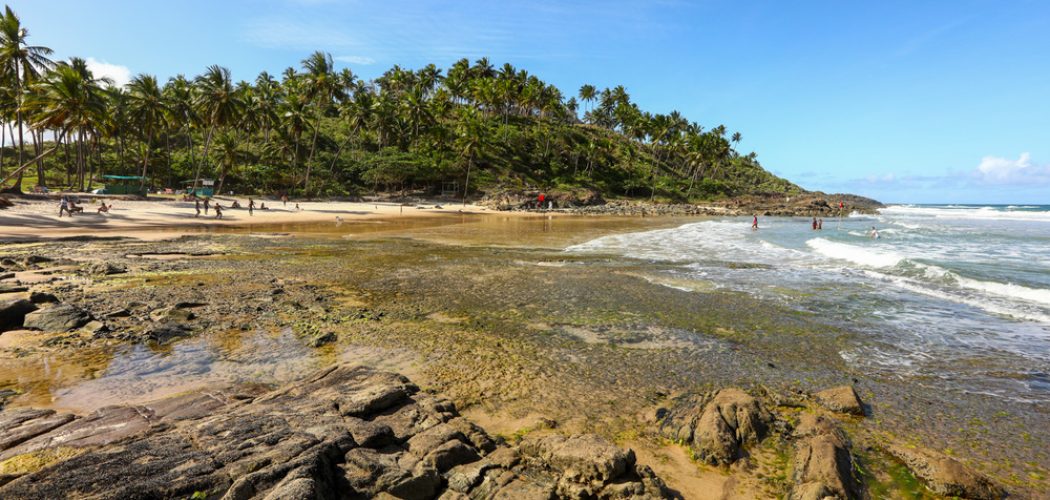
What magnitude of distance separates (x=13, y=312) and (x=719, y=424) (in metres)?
12.6

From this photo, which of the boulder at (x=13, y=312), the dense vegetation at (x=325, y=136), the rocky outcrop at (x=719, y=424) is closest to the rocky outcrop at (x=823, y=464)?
the rocky outcrop at (x=719, y=424)

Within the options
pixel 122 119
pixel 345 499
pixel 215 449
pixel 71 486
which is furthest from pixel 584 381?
pixel 122 119

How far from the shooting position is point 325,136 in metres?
79.6

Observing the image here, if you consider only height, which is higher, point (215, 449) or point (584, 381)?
point (215, 449)

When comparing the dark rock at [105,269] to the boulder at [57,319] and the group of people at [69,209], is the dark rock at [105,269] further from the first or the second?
the group of people at [69,209]

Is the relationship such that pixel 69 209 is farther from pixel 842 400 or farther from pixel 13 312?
pixel 842 400

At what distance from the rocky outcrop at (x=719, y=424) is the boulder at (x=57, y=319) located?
1096 centimetres

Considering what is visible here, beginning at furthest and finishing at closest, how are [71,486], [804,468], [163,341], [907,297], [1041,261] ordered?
[1041,261]
[907,297]
[163,341]
[804,468]
[71,486]

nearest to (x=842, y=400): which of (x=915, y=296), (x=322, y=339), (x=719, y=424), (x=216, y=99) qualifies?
(x=719, y=424)

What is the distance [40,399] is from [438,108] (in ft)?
276

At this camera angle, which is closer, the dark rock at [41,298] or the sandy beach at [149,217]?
the dark rock at [41,298]

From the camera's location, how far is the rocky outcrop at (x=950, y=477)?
15.3ft

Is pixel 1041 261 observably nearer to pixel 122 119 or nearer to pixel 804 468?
pixel 804 468

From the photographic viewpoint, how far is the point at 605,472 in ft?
14.1
